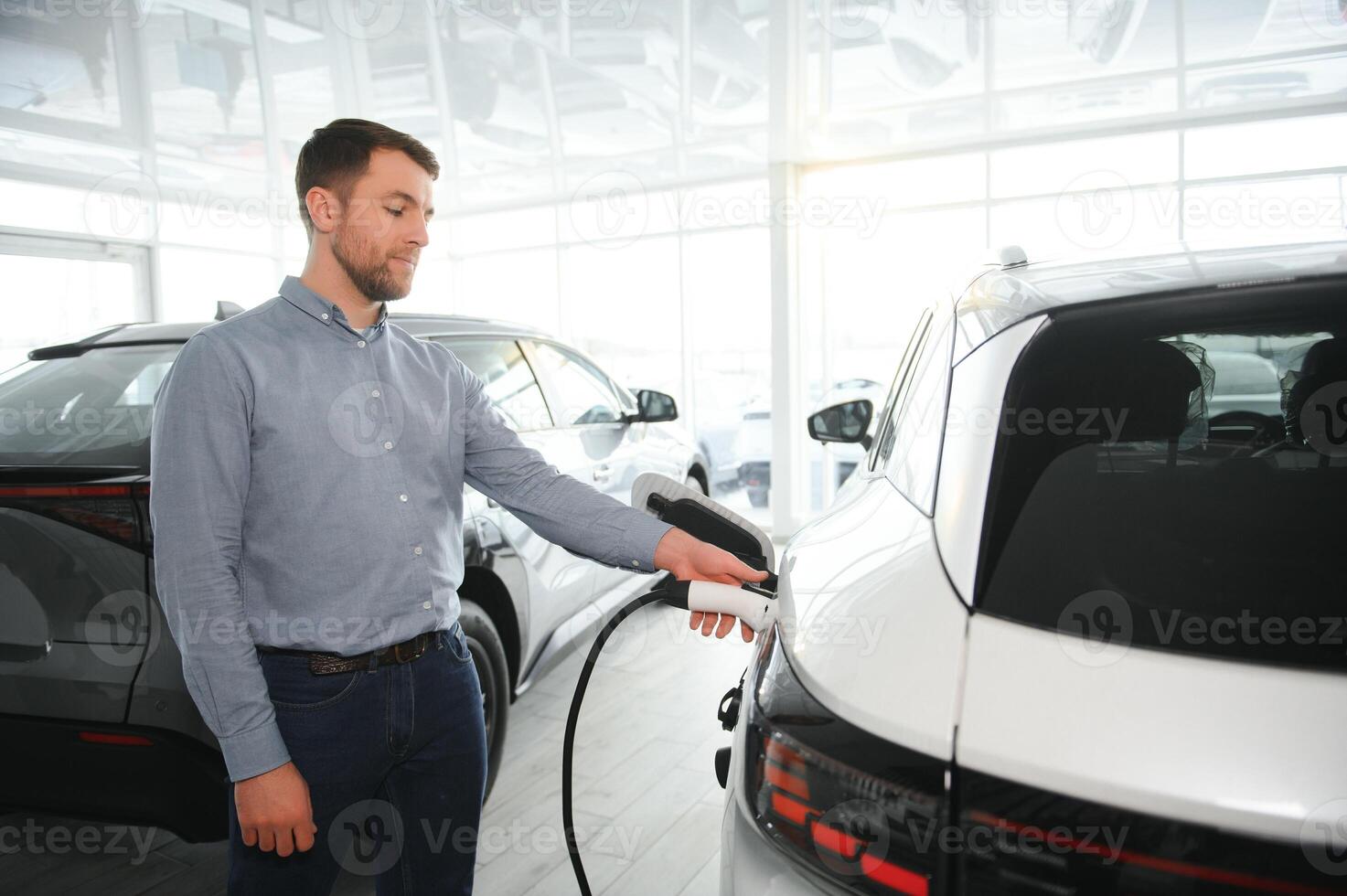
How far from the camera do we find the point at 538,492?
5.71 ft

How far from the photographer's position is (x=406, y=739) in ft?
4.90

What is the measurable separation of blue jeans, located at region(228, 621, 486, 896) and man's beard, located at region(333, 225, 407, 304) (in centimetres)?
61

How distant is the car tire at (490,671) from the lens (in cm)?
268

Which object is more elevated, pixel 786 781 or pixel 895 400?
pixel 895 400

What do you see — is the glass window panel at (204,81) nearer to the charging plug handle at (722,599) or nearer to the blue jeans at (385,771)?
the blue jeans at (385,771)

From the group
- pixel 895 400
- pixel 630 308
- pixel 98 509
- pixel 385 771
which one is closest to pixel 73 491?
pixel 98 509

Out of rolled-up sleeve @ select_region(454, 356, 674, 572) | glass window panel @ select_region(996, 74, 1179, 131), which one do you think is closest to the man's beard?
rolled-up sleeve @ select_region(454, 356, 674, 572)

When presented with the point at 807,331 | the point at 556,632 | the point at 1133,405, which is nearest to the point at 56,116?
the point at 807,331

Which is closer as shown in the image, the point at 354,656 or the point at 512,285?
the point at 354,656

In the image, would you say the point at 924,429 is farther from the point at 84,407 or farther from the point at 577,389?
the point at 577,389

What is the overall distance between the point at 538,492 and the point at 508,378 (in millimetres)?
1847

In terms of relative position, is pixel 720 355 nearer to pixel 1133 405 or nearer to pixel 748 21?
pixel 748 21

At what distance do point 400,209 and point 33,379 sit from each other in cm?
163

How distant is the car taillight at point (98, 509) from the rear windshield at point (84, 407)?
0.28ft
